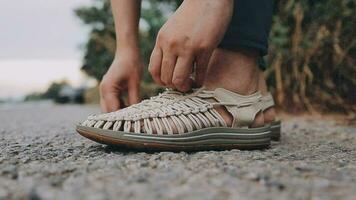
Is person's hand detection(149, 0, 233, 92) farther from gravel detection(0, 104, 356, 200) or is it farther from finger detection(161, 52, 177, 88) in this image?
gravel detection(0, 104, 356, 200)

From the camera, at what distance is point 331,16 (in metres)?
2.61

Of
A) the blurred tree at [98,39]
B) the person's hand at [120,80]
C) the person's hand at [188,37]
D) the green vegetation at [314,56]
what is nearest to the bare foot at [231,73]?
the person's hand at [188,37]

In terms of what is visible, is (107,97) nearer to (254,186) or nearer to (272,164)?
(272,164)

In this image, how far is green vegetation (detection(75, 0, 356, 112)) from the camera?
255 cm

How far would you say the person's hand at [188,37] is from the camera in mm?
1094

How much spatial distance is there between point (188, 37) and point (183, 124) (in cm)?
21

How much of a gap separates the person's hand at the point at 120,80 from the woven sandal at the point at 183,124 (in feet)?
0.81

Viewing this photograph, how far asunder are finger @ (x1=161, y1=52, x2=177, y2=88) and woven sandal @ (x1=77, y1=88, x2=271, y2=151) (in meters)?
0.07

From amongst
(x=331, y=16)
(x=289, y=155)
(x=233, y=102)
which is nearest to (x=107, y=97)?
(x=233, y=102)

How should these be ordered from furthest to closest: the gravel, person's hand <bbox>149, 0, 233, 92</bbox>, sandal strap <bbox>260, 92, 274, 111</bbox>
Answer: sandal strap <bbox>260, 92, 274, 111</bbox> → person's hand <bbox>149, 0, 233, 92</bbox> → the gravel

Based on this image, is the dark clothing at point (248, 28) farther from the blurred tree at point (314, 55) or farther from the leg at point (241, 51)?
the blurred tree at point (314, 55)

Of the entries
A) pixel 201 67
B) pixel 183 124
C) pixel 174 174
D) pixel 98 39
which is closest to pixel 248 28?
pixel 201 67

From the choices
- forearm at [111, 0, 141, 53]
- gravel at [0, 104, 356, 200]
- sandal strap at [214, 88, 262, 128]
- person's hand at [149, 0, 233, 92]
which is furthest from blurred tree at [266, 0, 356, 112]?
gravel at [0, 104, 356, 200]

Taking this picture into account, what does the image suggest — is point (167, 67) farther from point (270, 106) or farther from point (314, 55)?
point (314, 55)
